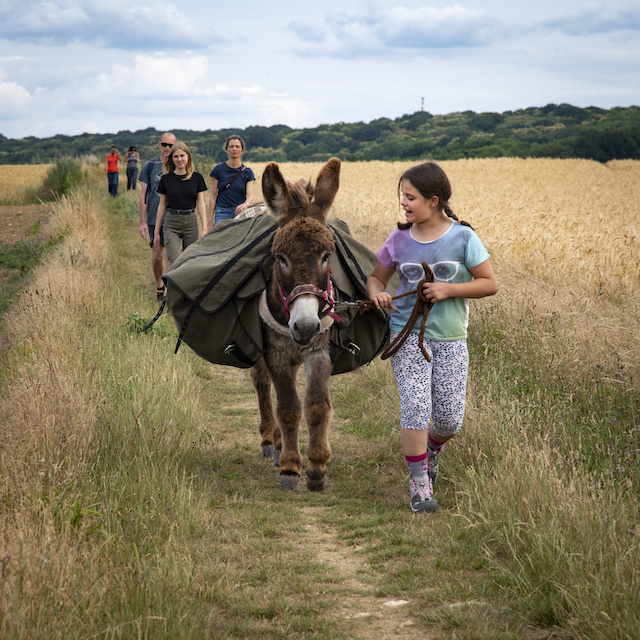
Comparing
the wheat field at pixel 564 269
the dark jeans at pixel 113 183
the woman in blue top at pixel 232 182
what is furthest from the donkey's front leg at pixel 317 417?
the dark jeans at pixel 113 183

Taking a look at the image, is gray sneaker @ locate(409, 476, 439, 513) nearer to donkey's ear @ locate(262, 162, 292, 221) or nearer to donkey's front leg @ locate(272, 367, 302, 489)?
donkey's front leg @ locate(272, 367, 302, 489)

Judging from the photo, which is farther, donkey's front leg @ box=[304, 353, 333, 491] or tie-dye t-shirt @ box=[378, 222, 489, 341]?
donkey's front leg @ box=[304, 353, 333, 491]

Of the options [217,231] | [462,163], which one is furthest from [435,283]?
[462,163]

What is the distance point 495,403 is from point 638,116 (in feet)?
272

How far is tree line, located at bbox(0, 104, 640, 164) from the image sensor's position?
56969 millimetres

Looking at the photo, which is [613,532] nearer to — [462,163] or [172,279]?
[172,279]

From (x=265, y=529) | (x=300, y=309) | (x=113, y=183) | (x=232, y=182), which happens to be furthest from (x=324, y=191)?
(x=113, y=183)

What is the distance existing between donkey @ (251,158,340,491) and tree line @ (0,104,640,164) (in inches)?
2138

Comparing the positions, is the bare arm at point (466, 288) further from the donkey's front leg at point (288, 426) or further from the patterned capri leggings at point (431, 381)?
the donkey's front leg at point (288, 426)

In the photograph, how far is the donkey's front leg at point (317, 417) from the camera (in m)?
4.56

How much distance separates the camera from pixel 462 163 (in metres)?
40.9

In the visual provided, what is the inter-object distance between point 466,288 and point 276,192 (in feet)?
4.78

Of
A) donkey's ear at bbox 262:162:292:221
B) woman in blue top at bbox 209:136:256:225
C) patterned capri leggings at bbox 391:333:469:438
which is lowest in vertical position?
patterned capri leggings at bbox 391:333:469:438

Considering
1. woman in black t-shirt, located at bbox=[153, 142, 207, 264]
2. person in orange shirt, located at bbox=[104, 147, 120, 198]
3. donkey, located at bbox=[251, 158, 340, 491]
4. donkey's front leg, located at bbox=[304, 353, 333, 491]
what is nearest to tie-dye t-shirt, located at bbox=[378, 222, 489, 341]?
donkey, located at bbox=[251, 158, 340, 491]
